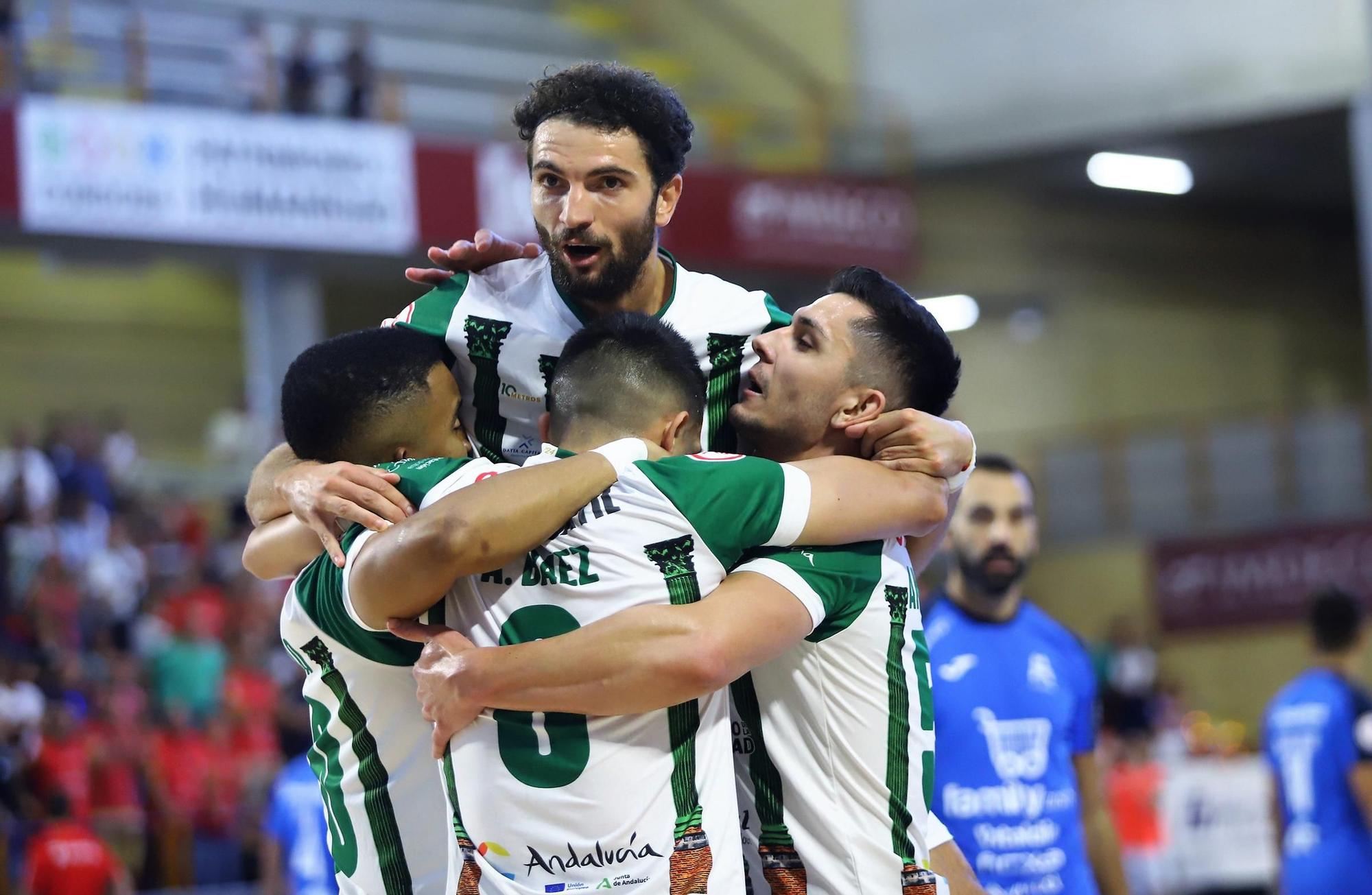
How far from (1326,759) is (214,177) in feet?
41.4

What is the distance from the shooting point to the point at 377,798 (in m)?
3.85

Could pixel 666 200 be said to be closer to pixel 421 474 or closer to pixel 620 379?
pixel 620 379

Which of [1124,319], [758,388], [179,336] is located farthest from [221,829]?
[1124,319]

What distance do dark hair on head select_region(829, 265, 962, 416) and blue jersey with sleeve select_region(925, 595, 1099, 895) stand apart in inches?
78.3

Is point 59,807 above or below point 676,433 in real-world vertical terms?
below

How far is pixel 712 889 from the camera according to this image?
3.30m

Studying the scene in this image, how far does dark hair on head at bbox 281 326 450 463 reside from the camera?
12.3 ft

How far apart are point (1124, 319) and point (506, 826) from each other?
23437 millimetres

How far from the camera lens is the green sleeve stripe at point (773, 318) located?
4.32m

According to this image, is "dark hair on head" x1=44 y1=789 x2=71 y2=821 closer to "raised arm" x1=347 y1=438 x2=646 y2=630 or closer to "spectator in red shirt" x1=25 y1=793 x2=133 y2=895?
"spectator in red shirt" x1=25 y1=793 x2=133 y2=895

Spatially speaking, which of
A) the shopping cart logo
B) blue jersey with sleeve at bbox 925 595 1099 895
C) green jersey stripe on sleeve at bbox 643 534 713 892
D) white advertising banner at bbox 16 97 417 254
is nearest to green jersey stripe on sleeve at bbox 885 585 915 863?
green jersey stripe on sleeve at bbox 643 534 713 892

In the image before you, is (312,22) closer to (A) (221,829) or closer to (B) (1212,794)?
(A) (221,829)

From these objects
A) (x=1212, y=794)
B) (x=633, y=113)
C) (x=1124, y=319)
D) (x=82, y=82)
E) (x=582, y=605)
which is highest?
(x=82, y=82)

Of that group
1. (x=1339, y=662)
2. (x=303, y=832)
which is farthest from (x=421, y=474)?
(x=1339, y=662)
